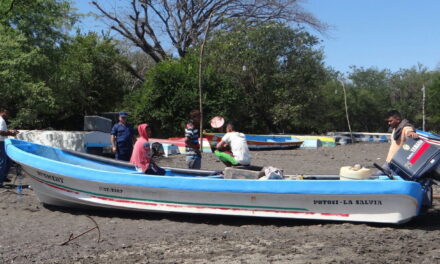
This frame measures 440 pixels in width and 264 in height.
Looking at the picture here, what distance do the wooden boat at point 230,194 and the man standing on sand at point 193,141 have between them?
2.01 feet

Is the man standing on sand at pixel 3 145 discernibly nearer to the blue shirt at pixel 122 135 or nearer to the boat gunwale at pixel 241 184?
the boat gunwale at pixel 241 184

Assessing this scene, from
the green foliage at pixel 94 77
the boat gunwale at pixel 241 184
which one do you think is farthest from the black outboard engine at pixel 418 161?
the green foliage at pixel 94 77

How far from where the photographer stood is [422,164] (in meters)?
6.27

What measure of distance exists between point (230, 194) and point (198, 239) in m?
0.93

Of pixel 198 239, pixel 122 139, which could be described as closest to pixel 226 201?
pixel 198 239

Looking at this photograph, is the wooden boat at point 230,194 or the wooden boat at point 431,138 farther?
the wooden boat at point 431,138

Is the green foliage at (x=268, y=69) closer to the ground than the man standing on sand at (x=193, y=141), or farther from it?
farther from it

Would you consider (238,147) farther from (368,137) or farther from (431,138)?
(368,137)

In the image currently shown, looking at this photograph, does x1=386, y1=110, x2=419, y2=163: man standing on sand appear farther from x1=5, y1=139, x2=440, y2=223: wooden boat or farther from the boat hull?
the boat hull

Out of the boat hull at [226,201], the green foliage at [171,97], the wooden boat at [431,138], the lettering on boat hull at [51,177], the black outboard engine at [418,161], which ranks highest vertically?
the green foliage at [171,97]

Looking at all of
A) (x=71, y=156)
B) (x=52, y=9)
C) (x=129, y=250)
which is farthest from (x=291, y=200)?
(x=52, y=9)

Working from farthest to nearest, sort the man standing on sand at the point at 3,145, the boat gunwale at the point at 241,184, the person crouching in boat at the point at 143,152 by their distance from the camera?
1. the man standing on sand at the point at 3,145
2. the person crouching in boat at the point at 143,152
3. the boat gunwale at the point at 241,184

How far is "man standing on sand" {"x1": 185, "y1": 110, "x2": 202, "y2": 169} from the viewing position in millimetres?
8359

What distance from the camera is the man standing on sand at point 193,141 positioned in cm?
836
